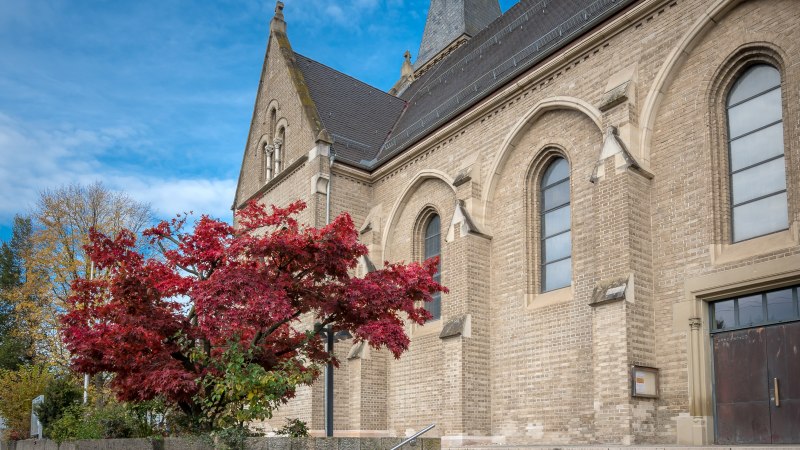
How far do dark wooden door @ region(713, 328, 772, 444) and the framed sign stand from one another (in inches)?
39.9

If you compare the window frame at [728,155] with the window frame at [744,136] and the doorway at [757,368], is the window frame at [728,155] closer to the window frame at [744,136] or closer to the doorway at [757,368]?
the window frame at [744,136]

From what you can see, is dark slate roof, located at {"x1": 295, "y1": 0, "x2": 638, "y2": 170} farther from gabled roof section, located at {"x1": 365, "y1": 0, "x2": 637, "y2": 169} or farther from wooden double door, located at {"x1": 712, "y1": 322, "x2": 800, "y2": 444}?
wooden double door, located at {"x1": 712, "y1": 322, "x2": 800, "y2": 444}

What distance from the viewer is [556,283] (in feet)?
55.6

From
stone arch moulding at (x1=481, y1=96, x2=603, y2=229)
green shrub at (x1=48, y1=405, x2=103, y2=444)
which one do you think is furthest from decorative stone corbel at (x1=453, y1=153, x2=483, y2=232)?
green shrub at (x1=48, y1=405, x2=103, y2=444)

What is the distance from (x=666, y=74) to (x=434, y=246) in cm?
886

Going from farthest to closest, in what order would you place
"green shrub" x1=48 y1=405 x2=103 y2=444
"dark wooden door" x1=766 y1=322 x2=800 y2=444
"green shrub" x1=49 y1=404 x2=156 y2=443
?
1. "green shrub" x1=48 y1=405 x2=103 y2=444
2. "green shrub" x1=49 y1=404 x2=156 y2=443
3. "dark wooden door" x1=766 y1=322 x2=800 y2=444

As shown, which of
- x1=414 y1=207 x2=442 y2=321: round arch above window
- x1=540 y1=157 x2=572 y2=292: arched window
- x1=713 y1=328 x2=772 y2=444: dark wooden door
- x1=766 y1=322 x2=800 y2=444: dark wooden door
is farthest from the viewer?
x1=414 y1=207 x2=442 y2=321: round arch above window

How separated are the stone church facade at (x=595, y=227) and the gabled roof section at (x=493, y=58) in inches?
4.3

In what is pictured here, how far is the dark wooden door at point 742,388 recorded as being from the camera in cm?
1220

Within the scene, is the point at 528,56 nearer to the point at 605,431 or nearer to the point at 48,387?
the point at 605,431

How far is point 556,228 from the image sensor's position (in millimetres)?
17266

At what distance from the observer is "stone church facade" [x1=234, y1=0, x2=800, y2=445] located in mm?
12680

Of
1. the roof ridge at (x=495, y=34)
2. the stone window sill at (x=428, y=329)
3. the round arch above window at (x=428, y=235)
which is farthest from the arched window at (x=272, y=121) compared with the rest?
the stone window sill at (x=428, y=329)

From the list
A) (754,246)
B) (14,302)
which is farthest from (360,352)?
(14,302)
